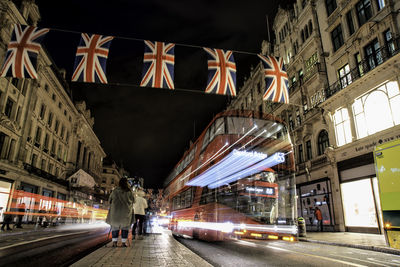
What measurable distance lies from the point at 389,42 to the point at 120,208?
1713cm

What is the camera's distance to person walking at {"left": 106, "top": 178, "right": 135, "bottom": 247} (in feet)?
21.6

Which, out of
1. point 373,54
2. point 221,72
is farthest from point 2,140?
point 373,54

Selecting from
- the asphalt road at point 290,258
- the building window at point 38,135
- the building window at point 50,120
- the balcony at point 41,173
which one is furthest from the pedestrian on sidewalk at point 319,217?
the building window at point 50,120

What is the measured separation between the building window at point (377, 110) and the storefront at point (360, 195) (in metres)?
1.77

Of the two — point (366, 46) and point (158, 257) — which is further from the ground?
point (366, 46)

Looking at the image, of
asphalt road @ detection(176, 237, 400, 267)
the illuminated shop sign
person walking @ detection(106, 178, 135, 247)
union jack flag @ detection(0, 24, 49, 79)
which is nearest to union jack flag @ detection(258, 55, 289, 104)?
the illuminated shop sign

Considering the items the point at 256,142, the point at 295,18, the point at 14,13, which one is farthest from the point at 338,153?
the point at 14,13

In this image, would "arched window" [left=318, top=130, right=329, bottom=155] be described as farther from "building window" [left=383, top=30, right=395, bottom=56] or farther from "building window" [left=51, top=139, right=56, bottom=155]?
"building window" [left=51, top=139, right=56, bottom=155]

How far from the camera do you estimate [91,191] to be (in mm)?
48438

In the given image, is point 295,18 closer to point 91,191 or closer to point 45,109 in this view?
point 45,109

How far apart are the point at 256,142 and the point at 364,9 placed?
48.1 feet

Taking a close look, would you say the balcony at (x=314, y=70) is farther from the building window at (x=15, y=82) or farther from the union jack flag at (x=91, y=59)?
the building window at (x=15, y=82)

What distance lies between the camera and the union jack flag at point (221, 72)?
37.1ft

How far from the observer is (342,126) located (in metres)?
18.9
